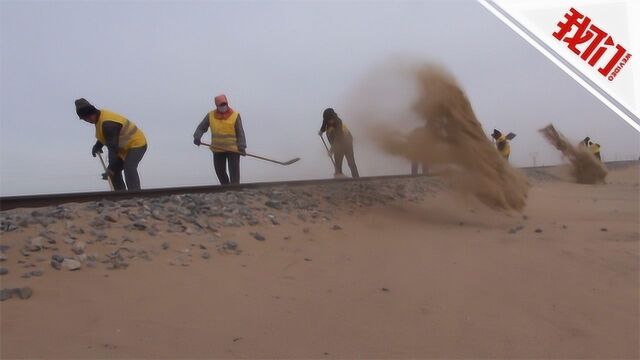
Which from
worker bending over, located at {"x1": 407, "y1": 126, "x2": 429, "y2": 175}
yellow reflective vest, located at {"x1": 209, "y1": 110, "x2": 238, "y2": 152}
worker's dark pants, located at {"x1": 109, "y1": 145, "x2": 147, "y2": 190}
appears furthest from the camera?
yellow reflective vest, located at {"x1": 209, "y1": 110, "x2": 238, "y2": 152}

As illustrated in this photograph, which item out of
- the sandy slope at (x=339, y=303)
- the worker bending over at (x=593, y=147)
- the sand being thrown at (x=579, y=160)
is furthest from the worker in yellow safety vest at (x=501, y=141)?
the sandy slope at (x=339, y=303)

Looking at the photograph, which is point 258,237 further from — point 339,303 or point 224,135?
point 224,135

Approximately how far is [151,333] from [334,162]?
7666 millimetres

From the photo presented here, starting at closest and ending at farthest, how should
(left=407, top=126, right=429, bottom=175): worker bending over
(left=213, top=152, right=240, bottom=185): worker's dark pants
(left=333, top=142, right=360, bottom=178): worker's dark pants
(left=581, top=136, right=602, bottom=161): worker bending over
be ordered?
(left=407, top=126, right=429, bottom=175): worker bending over, (left=213, top=152, right=240, bottom=185): worker's dark pants, (left=333, top=142, right=360, bottom=178): worker's dark pants, (left=581, top=136, right=602, bottom=161): worker bending over

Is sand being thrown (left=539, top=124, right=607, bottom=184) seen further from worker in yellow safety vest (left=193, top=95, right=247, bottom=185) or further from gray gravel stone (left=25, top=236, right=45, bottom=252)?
gray gravel stone (left=25, top=236, right=45, bottom=252)

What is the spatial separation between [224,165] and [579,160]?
13.2 metres

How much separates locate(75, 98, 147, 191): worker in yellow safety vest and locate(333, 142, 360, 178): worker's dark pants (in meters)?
4.00

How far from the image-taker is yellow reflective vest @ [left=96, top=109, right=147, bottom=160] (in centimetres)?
654

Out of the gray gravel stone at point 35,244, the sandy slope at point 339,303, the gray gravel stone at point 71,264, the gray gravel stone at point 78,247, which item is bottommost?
the sandy slope at point 339,303

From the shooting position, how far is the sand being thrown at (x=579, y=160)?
15.9 meters

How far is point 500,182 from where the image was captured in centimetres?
659

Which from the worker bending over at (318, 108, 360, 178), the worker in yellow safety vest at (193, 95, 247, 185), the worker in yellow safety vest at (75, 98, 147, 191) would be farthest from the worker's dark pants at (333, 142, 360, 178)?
the worker in yellow safety vest at (75, 98, 147, 191)

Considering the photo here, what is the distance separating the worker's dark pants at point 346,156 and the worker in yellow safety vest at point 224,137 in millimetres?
2420

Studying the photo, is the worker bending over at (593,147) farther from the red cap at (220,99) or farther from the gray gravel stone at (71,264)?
the gray gravel stone at (71,264)
